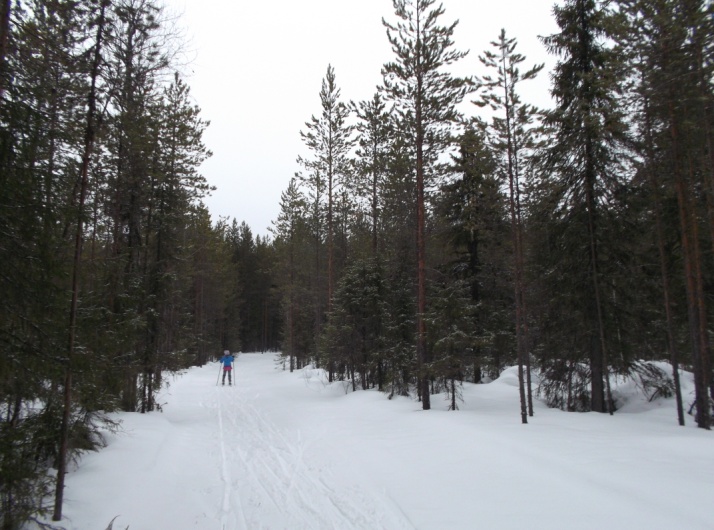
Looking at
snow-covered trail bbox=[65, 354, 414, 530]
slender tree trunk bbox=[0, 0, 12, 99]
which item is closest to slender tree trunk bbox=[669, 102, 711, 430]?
snow-covered trail bbox=[65, 354, 414, 530]

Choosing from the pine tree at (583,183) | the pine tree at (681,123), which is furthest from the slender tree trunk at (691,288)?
the pine tree at (583,183)

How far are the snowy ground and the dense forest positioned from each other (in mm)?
967

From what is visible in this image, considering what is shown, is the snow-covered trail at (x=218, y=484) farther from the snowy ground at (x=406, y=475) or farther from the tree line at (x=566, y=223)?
the tree line at (x=566, y=223)

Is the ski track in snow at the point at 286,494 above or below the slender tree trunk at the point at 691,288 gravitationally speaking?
below

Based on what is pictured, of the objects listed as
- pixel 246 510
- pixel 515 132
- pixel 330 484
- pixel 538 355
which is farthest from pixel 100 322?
pixel 538 355

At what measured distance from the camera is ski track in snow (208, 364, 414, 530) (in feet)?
18.6

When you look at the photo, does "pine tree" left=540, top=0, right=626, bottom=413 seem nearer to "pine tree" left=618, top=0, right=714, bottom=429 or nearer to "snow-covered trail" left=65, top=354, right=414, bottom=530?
"pine tree" left=618, top=0, right=714, bottom=429

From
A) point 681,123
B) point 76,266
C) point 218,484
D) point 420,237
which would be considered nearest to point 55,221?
point 76,266

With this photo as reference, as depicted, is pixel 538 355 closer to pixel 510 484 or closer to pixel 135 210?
pixel 510 484

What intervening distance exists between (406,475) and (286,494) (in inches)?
82.5

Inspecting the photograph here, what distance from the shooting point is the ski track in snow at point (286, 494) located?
5676 millimetres

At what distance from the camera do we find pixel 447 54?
13.1 meters

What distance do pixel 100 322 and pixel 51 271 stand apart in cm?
234

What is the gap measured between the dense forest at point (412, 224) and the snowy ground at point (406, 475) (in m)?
0.97
